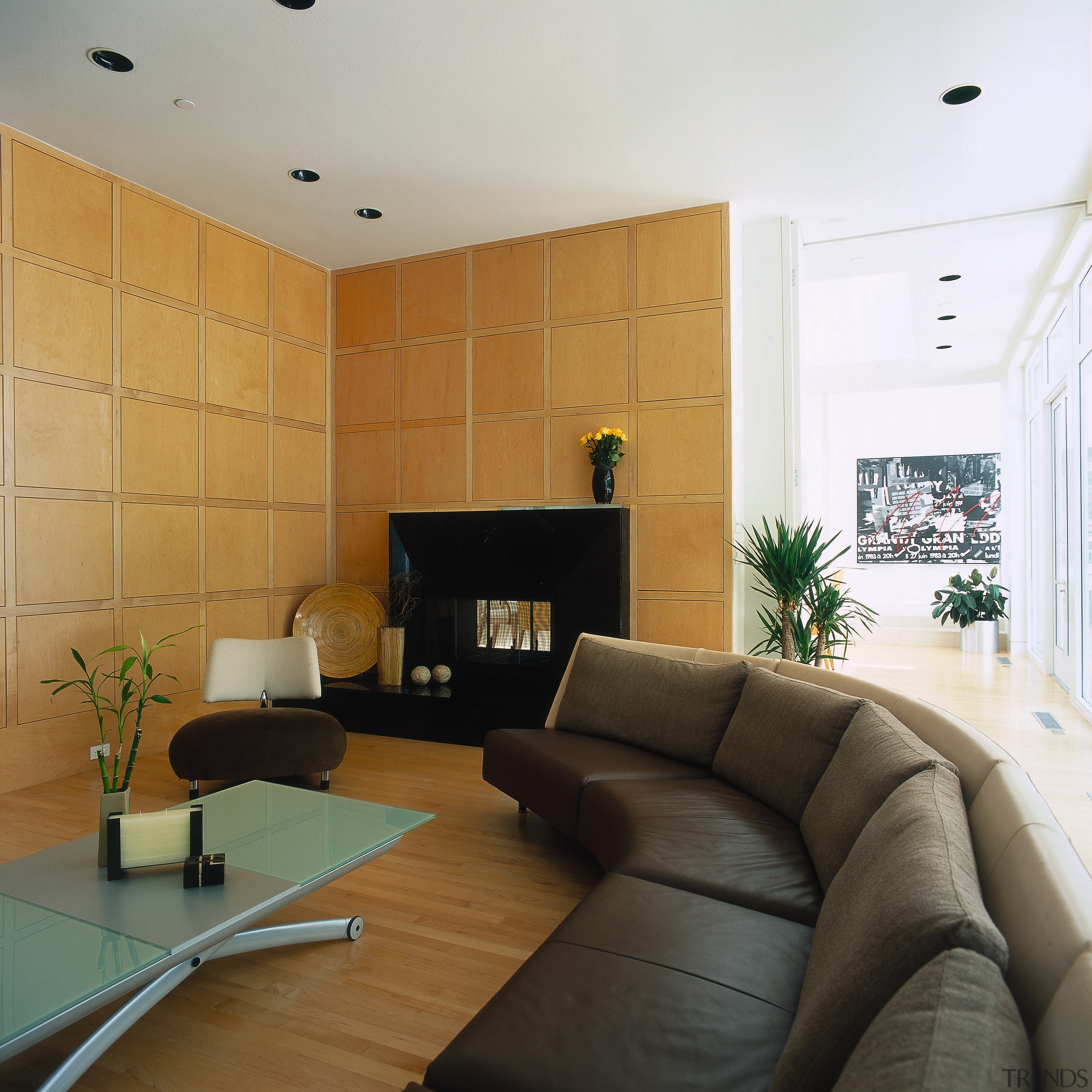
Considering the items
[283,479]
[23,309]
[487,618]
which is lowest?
[487,618]

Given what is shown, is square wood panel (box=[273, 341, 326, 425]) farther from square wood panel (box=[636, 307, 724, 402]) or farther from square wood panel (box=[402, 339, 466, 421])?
square wood panel (box=[636, 307, 724, 402])

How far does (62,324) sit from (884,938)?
15.6 ft

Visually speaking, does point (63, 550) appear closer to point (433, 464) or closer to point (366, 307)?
point (433, 464)

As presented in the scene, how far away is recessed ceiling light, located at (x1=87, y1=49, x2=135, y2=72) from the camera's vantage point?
343 centimetres

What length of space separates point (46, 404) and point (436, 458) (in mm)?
2480

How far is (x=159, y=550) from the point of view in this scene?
4.77 metres

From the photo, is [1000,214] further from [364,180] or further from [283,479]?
[283,479]

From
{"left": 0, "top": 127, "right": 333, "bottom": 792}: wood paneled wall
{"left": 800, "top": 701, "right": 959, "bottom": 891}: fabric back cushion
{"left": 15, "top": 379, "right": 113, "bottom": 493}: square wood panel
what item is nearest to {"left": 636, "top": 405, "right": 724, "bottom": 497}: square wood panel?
{"left": 0, "top": 127, "right": 333, "bottom": 792}: wood paneled wall

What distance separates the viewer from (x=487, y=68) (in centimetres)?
353

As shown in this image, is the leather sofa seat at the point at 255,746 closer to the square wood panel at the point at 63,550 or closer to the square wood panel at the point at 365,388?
the square wood panel at the point at 63,550

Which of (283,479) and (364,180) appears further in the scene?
(283,479)

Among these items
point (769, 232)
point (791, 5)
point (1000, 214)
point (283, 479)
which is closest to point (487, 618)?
point (283, 479)

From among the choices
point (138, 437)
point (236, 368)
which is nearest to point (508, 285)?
point (236, 368)

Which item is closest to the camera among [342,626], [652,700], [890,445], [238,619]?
[652,700]
